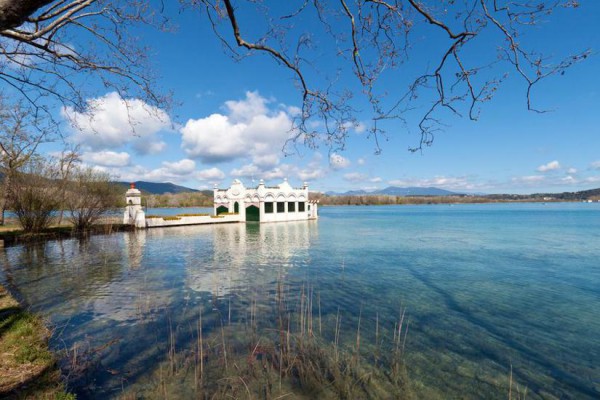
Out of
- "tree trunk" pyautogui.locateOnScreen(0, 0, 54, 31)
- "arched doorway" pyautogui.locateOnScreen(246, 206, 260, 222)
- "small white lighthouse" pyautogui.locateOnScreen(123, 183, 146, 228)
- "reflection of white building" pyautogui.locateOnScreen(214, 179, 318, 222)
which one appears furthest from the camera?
"arched doorway" pyautogui.locateOnScreen(246, 206, 260, 222)

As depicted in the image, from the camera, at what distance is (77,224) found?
1048 inches

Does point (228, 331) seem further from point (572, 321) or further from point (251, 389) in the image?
point (572, 321)

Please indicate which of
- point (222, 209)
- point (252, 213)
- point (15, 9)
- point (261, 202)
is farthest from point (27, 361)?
point (222, 209)

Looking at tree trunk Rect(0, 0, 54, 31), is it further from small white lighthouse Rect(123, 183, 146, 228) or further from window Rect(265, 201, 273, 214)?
window Rect(265, 201, 273, 214)

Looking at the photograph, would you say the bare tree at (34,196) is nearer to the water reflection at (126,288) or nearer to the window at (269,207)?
the water reflection at (126,288)

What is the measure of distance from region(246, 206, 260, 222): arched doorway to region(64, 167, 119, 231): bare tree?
19.4 metres

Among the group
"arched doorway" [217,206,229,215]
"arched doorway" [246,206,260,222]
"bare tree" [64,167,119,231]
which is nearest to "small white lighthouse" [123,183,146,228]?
"bare tree" [64,167,119,231]

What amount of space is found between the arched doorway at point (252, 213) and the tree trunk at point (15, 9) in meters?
42.7

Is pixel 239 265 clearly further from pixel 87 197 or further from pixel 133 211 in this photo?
pixel 133 211

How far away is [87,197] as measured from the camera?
2636cm

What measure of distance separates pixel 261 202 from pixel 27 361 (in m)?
39.5

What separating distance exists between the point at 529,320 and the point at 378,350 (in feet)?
16.2

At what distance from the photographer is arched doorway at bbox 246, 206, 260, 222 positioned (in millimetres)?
44697

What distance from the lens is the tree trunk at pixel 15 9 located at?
1972 millimetres
